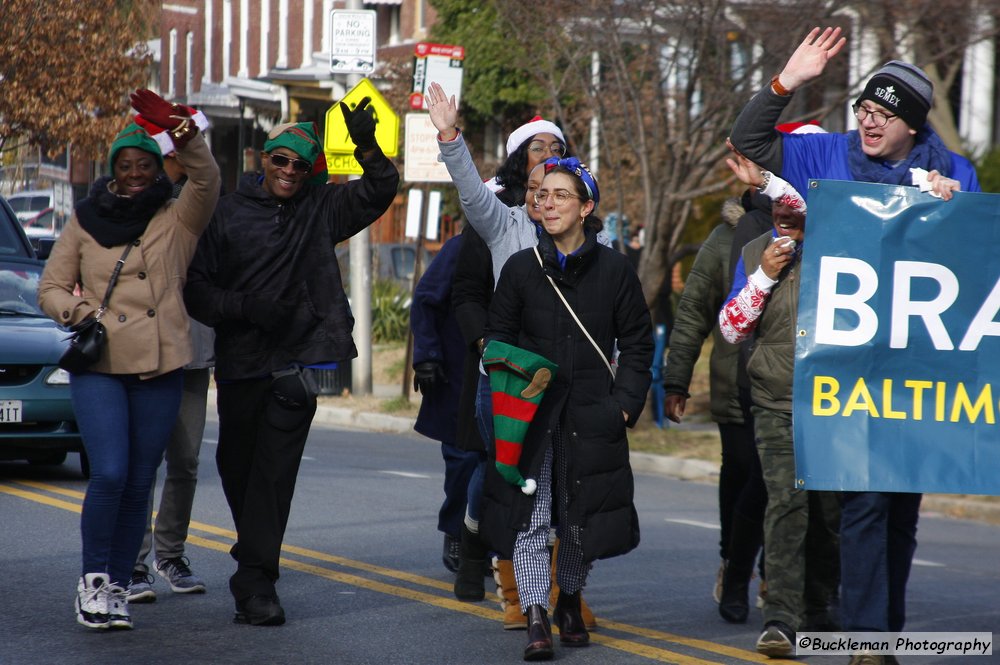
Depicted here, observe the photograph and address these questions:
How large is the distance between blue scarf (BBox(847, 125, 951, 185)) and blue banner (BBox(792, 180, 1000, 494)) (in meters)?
0.17

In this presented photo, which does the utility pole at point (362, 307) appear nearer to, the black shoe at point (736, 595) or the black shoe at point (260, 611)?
the black shoe at point (736, 595)

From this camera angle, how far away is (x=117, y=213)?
5938mm

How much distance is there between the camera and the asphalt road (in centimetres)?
586

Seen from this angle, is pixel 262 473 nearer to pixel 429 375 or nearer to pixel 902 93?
pixel 429 375

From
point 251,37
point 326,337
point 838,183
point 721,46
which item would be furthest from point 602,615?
point 251,37

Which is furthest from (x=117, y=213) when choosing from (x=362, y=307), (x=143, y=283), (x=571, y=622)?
(x=362, y=307)

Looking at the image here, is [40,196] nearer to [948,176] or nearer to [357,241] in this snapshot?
[357,241]

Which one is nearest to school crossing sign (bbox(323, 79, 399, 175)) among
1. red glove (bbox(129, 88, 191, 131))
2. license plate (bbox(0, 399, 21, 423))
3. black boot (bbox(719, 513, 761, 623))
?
license plate (bbox(0, 399, 21, 423))

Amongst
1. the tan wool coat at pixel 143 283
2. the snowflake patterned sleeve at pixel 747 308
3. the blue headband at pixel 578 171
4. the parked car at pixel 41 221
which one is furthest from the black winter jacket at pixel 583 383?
the parked car at pixel 41 221

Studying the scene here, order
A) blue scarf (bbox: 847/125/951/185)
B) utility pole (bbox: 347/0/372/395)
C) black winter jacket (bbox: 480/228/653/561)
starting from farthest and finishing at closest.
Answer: utility pole (bbox: 347/0/372/395) < black winter jacket (bbox: 480/228/653/561) < blue scarf (bbox: 847/125/951/185)

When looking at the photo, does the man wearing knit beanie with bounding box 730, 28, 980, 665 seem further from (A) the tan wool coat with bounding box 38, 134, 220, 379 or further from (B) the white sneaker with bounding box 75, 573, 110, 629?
(B) the white sneaker with bounding box 75, 573, 110, 629

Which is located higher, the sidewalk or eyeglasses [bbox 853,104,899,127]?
eyeglasses [bbox 853,104,899,127]

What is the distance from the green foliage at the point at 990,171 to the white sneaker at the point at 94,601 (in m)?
17.0

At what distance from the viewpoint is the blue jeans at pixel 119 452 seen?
584 cm
